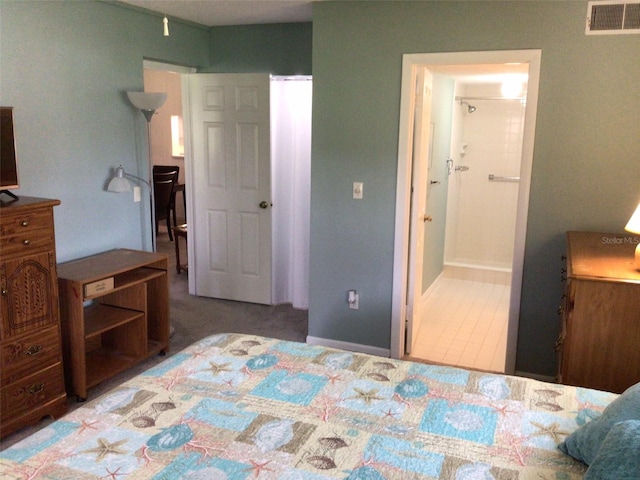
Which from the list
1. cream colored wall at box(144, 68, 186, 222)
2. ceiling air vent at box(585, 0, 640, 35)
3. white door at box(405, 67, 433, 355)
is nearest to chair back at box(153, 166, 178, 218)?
cream colored wall at box(144, 68, 186, 222)

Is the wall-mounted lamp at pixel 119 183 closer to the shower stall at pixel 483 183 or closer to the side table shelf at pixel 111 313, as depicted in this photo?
the side table shelf at pixel 111 313

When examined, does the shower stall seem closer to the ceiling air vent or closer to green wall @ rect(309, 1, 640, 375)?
green wall @ rect(309, 1, 640, 375)

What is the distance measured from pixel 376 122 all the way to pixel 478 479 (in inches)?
94.9

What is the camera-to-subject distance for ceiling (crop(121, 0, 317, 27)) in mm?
3570

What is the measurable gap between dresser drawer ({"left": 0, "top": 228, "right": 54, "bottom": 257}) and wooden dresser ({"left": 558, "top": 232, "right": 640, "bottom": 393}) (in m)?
2.39

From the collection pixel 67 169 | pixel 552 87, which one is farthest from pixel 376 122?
pixel 67 169

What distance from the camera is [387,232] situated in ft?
11.5

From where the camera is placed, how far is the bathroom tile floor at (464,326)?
3.78 metres

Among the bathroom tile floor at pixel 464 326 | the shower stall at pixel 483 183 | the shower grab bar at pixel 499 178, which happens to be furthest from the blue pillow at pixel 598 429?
the shower grab bar at pixel 499 178

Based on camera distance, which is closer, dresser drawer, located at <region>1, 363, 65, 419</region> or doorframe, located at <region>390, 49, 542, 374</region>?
dresser drawer, located at <region>1, 363, 65, 419</region>

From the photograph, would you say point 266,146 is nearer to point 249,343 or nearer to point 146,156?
point 146,156

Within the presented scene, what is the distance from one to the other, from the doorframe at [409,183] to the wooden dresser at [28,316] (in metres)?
1.98

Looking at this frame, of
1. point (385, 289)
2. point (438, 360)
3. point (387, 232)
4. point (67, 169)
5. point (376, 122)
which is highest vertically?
point (376, 122)

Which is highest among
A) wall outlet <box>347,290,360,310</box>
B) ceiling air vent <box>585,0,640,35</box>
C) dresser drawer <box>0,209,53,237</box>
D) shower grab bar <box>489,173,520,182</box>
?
ceiling air vent <box>585,0,640,35</box>
